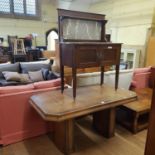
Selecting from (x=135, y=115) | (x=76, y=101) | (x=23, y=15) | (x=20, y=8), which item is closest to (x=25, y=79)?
(x=76, y=101)

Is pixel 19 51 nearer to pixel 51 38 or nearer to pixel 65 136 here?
pixel 51 38

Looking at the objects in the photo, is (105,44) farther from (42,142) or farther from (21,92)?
(42,142)

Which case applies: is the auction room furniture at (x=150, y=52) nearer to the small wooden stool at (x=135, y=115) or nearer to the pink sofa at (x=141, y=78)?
the pink sofa at (x=141, y=78)

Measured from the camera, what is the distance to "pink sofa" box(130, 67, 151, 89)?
356 centimetres

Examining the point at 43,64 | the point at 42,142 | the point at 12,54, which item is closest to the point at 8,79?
the point at 43,64

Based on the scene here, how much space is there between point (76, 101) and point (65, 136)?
1.50ft

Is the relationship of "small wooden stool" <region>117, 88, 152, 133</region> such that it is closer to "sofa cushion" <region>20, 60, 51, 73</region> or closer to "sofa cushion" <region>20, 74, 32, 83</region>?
"sofa cushion" <region>20, 74, 32, 83</region>

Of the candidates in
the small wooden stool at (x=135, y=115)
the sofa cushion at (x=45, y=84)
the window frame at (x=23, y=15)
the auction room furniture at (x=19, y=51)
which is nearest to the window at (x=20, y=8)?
the window frame at (x=23, y=15)

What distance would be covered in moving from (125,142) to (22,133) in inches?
58.6

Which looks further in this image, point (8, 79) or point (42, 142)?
point (8, 79)

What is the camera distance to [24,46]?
728 cm

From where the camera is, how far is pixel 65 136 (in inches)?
79.0

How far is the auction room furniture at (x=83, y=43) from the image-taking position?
1.96 metres

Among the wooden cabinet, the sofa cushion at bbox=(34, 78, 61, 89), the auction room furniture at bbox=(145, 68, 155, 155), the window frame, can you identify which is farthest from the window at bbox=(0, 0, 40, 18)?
the auction room furniture at bbox=(145, 68, 155, 155)
